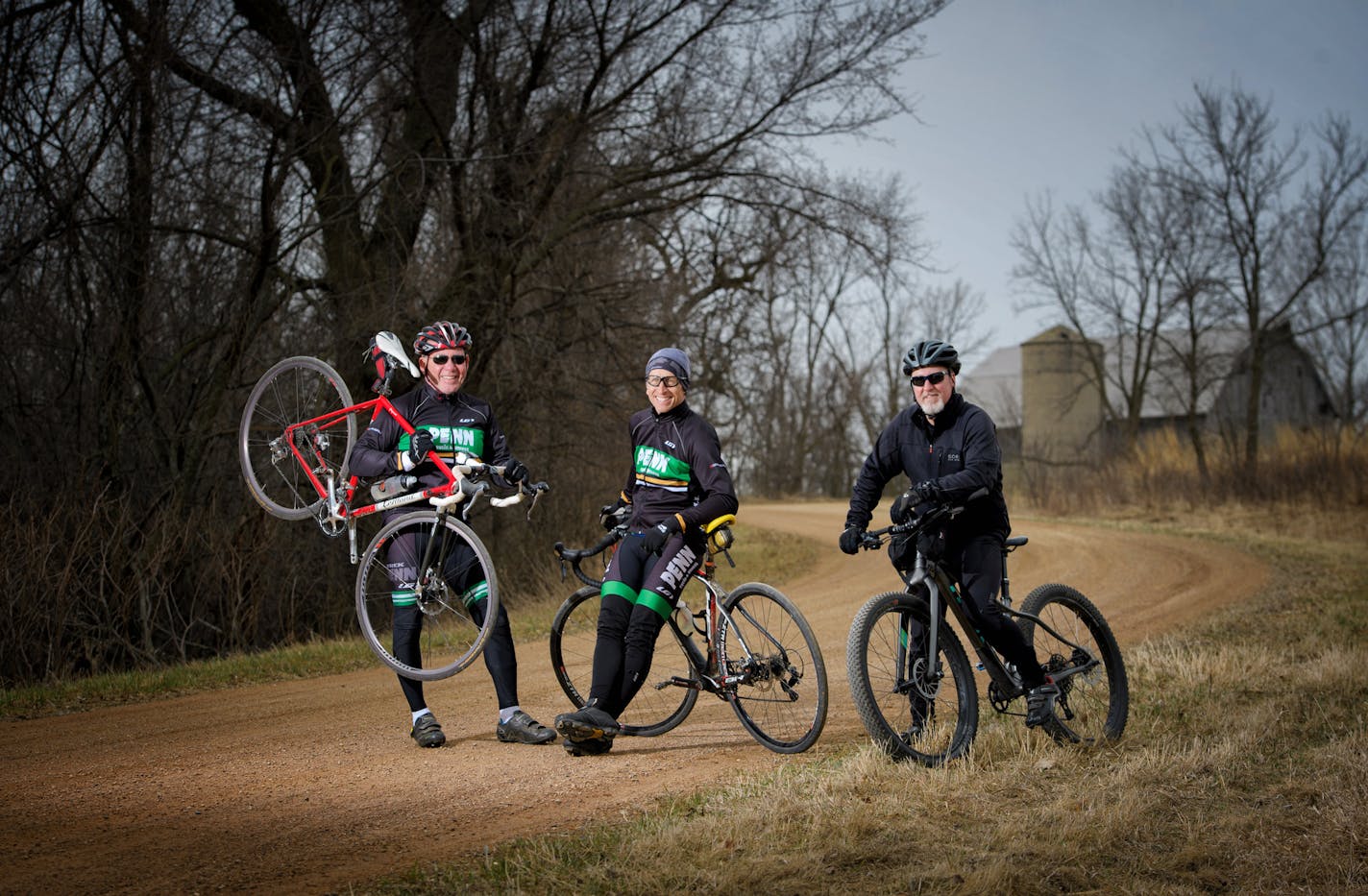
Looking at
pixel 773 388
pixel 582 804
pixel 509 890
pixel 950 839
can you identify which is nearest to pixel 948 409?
pixel 950 839

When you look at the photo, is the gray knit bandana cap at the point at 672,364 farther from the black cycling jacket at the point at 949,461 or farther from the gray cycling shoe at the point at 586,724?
the gray cycling shoe at the point at 586,724

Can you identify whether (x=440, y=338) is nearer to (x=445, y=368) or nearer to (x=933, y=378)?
(x=445, y=368)

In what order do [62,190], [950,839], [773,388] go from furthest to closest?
[773,388] → [62,190] → [950,839]

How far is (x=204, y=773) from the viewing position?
20.1ft

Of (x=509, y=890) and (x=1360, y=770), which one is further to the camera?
(x=1360, y=770)

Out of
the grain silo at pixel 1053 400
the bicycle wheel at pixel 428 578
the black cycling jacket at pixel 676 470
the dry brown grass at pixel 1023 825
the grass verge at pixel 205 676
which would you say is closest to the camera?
the dry brown grass at pixel 1023 825

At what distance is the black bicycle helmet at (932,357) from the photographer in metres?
6.04

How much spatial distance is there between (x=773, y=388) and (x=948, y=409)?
1755 inches

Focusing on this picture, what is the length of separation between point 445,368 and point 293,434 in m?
1.50

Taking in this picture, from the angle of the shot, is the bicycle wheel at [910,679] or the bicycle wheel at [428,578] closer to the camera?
the bicycle wheel at [910,679]

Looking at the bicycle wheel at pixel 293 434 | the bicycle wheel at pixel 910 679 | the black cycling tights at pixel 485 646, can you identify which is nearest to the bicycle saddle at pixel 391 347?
the bicycle wheel at pixel 293 434

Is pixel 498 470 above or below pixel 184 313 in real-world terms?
below

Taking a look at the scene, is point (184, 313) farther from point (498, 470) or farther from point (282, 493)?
point (498, 470)

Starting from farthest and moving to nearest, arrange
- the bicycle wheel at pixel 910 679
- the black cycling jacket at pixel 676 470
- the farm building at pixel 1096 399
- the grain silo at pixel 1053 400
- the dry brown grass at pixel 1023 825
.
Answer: the grain silo at pixel 1053 400
the farm building at pixel 1096 399
the black cycling jacket at pixel 676 470
the bicycle wheel at pixel 910 679
the dry brown grass at pixel 1023 825
